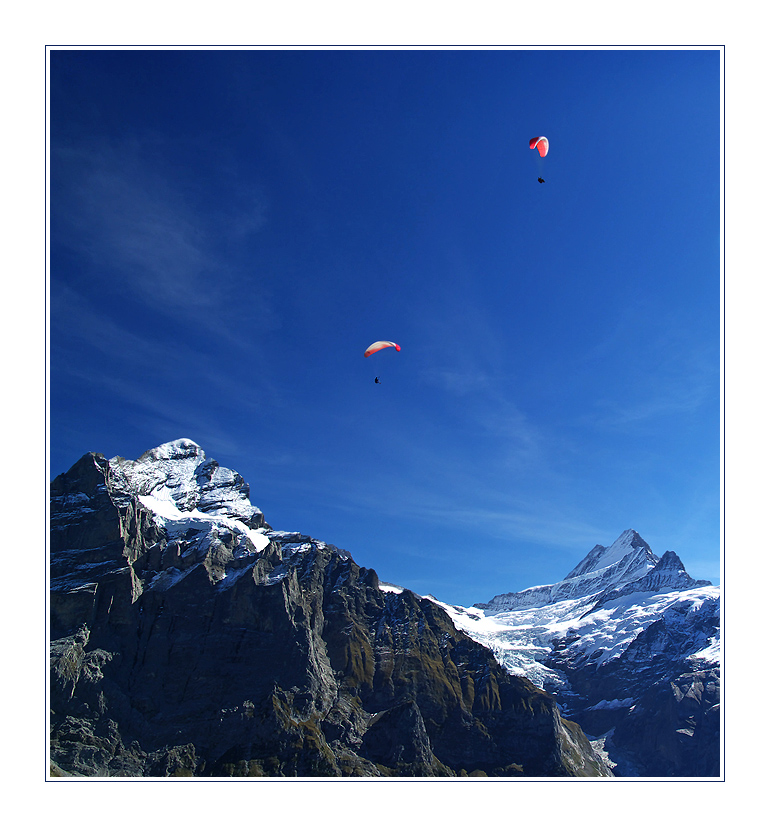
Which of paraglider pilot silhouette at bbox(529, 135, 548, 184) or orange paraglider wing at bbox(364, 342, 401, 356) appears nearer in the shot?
paraglider pilot silhouette at bbox(529, 135, 548, 184)

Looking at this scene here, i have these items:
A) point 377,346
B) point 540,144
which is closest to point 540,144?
point 540,144

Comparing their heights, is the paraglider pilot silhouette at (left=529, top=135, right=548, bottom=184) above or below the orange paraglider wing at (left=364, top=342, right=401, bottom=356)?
above

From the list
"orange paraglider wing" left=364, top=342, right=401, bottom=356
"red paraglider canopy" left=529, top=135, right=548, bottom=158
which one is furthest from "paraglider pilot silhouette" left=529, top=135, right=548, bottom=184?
"orange paraglider wing" left=364, top=342, right=401, bottom=356

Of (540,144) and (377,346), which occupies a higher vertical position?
(540,144)

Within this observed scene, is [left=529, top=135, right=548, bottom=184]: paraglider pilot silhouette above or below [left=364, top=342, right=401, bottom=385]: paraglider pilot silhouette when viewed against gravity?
above

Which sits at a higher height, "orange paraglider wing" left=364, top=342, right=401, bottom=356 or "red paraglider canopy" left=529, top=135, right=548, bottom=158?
"red paraglider canopy" left=529, top=135, right=548, bottom=158

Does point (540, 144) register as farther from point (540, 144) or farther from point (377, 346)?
point (377, 346)

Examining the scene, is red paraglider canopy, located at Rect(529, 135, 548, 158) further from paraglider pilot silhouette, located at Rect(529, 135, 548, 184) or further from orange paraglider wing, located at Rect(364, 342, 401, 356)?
orange paraglider wing, located at Rect(364, 342, 401, 356)

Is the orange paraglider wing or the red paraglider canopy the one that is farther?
the orange paraglider wing
